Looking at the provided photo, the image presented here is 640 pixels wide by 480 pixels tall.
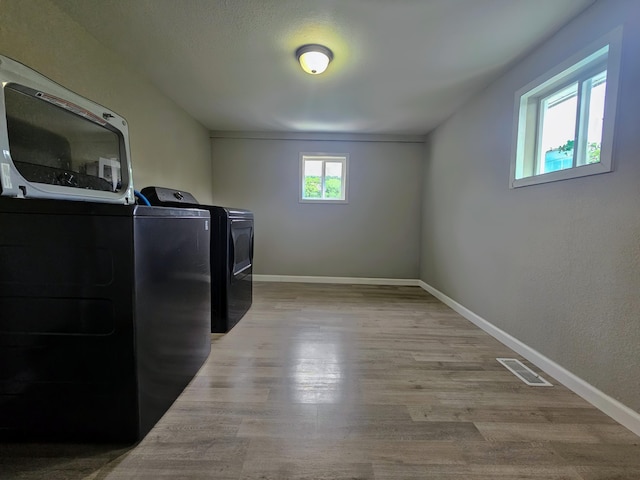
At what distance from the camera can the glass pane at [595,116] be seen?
158 cm

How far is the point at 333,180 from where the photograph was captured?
14.4ft

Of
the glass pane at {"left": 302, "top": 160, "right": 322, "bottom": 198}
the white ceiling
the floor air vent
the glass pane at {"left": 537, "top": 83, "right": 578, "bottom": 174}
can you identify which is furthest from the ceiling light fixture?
the floor air vent

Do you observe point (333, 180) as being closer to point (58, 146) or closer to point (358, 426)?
point (58, 146)

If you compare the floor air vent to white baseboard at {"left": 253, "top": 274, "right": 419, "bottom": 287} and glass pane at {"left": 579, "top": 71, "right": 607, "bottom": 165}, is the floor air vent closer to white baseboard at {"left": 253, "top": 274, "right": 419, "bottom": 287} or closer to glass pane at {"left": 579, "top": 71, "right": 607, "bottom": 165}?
glass pane at {"left": 579, "top": 71, "right": 607, "bottom": 165}

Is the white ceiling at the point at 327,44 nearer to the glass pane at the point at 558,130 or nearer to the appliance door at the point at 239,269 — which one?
the glass pane at the point at 558,130

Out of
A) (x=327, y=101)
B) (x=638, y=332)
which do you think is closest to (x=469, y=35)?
(x=327, y=101)

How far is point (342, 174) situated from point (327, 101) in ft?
4.82

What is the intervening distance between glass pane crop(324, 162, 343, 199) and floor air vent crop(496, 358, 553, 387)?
3.05 metres

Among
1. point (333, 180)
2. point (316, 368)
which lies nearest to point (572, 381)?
point (316, 368)

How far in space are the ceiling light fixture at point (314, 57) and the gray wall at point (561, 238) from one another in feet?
4.90

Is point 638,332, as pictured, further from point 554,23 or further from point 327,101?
point 327,101

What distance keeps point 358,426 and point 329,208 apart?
3341 mm

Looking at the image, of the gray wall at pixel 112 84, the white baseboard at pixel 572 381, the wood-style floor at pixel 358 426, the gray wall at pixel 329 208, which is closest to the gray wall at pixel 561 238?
the white baseboard at pixel 572 381

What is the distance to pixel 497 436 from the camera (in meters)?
1.24
